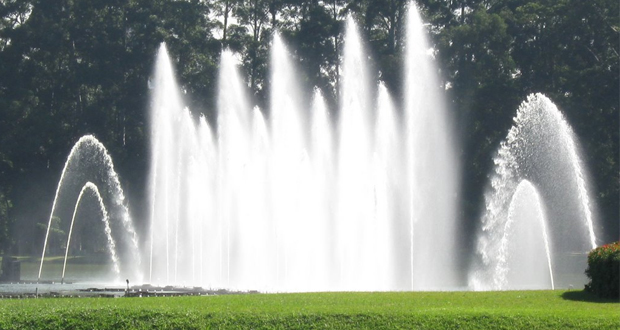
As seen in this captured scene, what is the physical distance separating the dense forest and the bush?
105ft

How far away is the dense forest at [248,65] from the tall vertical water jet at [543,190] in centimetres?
310

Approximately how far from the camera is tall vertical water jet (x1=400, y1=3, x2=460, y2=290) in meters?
48.4

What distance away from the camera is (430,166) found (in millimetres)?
53719

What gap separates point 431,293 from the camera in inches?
879

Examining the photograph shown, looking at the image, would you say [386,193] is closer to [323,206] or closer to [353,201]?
[353,201]

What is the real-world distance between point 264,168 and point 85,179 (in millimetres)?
24424

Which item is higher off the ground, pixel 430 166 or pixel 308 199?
pixel 430 166

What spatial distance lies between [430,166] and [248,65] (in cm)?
1799

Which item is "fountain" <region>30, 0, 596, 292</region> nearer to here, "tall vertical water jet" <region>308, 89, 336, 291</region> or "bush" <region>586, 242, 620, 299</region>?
"tall vertical water jet" <region>308, 89, 336, 291</region>

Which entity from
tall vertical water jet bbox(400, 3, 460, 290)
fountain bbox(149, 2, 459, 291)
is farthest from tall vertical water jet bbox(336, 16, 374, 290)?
tall vertical water jet bbox(400, 3, 460, 290)

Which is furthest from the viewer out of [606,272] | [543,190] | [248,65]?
[248,65]

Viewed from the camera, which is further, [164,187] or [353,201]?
[164,187]

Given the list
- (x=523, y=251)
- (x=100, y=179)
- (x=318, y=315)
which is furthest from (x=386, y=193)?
(x=100, y=179)

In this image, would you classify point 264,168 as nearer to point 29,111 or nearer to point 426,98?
point 426,98
